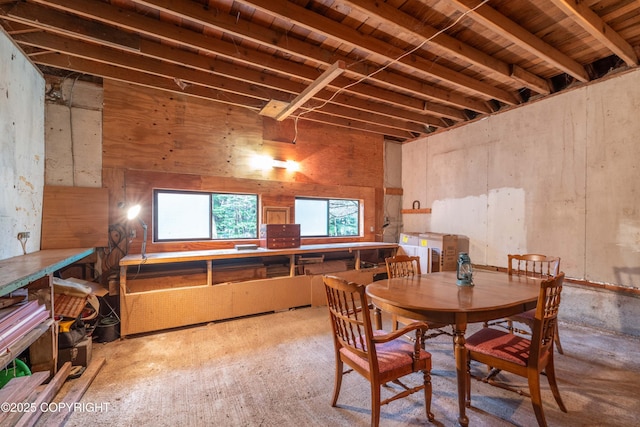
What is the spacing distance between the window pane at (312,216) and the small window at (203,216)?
2.53 feet

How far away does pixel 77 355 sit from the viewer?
233cm

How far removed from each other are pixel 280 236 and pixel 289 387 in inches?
79.5

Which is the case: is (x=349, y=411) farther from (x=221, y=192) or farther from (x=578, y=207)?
(x=578, y=207)

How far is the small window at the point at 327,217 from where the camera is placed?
4691mm

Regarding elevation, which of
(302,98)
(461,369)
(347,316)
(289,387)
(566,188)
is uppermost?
(302,98)

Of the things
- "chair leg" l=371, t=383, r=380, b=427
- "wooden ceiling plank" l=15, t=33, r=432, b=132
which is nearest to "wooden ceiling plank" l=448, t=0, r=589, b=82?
"wooden ceiling plank" l=15, t=33, r=432, b=132

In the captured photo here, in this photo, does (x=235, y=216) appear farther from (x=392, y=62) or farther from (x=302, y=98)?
(x=392, y=62)

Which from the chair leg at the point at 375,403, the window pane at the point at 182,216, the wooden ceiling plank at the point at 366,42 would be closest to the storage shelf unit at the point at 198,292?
the window pane at the point at 182,216

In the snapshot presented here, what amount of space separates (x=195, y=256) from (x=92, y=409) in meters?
1.56

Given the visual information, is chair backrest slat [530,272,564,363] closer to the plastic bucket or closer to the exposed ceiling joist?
the exposed ceiling joist

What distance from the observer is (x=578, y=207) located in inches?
129

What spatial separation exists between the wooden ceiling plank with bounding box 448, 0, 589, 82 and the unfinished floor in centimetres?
286

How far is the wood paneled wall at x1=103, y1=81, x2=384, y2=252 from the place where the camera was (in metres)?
3.38

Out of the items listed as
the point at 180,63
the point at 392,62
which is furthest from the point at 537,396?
the point at 180,63
